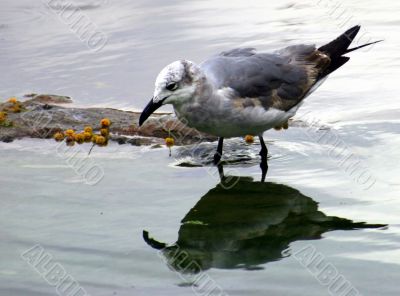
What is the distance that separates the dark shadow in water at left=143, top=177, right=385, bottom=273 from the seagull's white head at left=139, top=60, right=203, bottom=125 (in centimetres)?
77

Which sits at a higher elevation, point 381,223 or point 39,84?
point 39,84

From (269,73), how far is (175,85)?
44.9 inches

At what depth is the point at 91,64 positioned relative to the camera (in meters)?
10.1

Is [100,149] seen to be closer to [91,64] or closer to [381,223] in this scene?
[91,64]

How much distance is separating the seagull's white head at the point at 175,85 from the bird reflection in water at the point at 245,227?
0.77m

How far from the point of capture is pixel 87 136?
326 inches

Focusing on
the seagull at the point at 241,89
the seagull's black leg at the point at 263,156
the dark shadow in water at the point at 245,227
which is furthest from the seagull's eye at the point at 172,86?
the seagull's black leg at the point at 263,156

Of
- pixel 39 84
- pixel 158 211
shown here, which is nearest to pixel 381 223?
pixel 158 211

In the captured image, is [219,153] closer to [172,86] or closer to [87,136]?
[172,86]

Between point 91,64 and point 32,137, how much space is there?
183cm

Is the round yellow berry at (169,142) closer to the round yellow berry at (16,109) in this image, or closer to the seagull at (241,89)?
the seagull at (241,89)

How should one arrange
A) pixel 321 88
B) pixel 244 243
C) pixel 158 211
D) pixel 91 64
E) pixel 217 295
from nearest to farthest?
pixel 217 295, pixel 244 243, pixel 158 211, pixel 321 88, pixel 91 64

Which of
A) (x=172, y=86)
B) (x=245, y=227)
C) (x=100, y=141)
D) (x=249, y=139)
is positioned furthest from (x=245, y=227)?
(x=100, y=141)

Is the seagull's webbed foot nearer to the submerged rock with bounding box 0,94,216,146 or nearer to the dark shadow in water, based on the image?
the dark shadow in water
